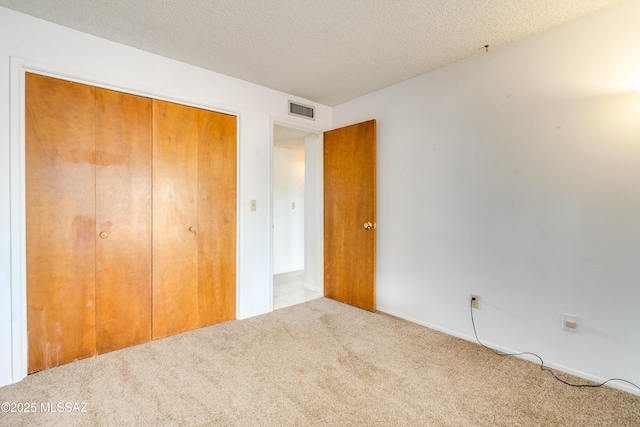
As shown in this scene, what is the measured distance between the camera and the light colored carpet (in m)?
1.56

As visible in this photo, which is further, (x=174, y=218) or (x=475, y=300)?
(x=174, y=218)

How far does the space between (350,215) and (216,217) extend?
1.47 meters

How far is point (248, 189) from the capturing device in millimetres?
2967

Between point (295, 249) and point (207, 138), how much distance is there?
2983 millimetres

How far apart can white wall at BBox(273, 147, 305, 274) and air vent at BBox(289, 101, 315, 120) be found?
146 cm

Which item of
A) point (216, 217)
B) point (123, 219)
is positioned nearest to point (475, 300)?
point (216, 217)

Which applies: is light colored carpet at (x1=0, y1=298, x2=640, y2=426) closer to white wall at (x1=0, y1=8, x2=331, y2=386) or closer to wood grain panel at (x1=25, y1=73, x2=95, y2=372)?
wood grain panel at (x1=25, y1=73, x2=95, y2=372)

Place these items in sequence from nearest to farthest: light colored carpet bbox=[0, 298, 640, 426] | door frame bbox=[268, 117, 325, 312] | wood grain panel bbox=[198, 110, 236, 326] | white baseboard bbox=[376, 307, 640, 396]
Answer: light colored carpet bbox=[0, 298, 640, 426], white baseboard bbox=[376, 307, 640, 396], wood grain panel bbox=[198, 110, 236, 326], door frame bbox=[268, 117, 325, 312]

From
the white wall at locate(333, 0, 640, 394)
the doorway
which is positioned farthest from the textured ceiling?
the doorway

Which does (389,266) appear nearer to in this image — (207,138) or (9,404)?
(207,138)

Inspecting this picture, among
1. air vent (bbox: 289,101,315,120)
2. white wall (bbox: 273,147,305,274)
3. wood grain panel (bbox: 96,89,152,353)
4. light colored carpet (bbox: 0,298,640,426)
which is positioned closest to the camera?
light colored carpet (bbox: 0,298,640,426)

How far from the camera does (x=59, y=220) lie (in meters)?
2.04

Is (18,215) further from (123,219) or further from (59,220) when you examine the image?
(123,219)

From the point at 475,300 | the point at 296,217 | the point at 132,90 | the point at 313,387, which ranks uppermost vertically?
the point at 132,90
